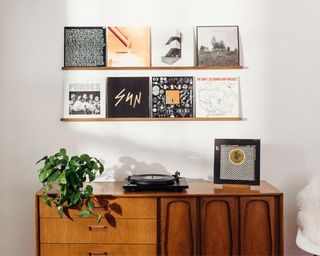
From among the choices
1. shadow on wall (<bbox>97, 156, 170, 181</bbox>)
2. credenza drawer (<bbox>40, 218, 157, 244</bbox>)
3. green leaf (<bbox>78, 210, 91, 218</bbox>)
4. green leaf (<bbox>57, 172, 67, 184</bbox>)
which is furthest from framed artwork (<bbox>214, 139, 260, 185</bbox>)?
green leaf (<bbox>57, 172, 67, 184</bbox>)

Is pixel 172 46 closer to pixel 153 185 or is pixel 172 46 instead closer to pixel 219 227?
pixel 153 185

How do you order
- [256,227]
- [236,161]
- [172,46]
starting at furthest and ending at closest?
[172,46] < [236,161] < [256,227]

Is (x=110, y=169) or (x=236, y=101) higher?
(x=236, y=101)

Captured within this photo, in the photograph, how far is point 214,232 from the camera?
2387 millimetres

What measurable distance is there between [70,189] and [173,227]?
594 mm

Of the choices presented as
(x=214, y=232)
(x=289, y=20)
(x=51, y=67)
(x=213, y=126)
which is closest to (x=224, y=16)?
(x=289, y=20)

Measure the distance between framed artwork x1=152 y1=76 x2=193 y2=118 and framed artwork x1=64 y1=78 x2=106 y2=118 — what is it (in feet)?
1.10

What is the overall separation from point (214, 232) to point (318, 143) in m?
0.97

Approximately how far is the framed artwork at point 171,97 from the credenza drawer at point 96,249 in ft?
2.79

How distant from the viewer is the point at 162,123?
2.82 meters

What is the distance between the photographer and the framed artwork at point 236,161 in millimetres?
2543

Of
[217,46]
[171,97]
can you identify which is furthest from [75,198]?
[217,46]

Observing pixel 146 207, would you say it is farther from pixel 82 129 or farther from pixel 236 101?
pixel 236 101

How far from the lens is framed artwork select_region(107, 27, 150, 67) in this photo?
2795 mm
